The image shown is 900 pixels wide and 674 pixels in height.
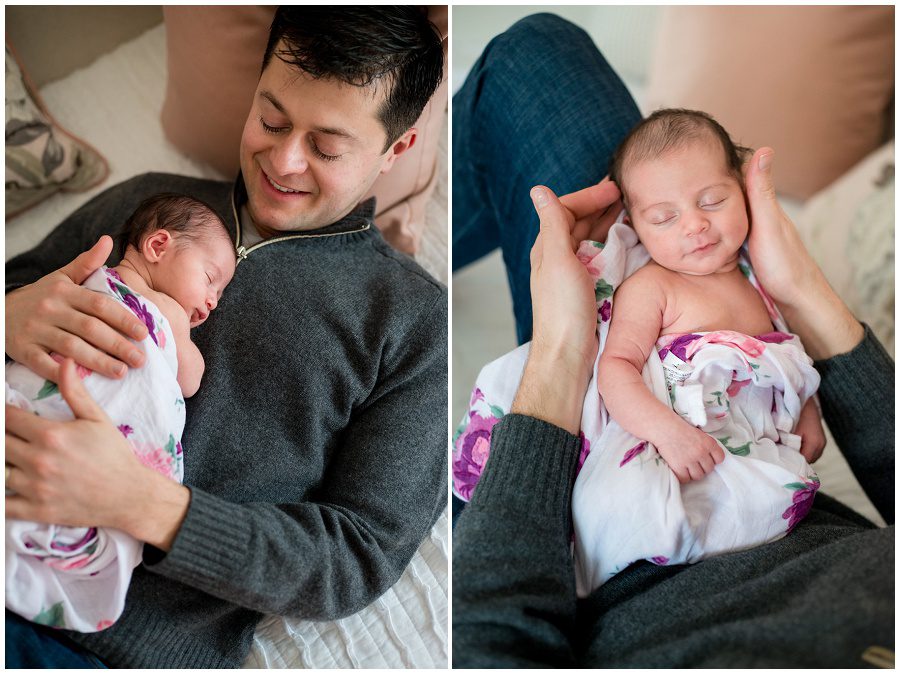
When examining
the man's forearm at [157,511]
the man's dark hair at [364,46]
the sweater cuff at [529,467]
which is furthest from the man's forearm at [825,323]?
the man's forearm at [157,511]

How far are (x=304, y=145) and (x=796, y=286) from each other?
669mm

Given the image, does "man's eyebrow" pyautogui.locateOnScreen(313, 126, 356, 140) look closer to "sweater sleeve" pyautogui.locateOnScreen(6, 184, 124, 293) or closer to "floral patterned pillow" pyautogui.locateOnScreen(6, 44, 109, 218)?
"sweater sleeve" pyautogui.locateOnScreen(6, 184, 124, 293)

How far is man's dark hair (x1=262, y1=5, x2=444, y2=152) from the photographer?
79 centimetres

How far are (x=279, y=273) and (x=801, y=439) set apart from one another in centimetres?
71

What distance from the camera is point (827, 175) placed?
4.55 ft

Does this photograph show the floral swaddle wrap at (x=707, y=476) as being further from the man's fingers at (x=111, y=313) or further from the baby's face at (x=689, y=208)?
the man's fingers at (x=111, y=313)

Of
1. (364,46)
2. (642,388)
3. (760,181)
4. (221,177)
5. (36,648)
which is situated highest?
(364,46)

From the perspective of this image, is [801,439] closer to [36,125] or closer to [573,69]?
[573,69]

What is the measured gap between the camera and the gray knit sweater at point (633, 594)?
2.18ft

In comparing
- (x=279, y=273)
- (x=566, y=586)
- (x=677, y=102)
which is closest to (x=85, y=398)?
(x=279, y=273)

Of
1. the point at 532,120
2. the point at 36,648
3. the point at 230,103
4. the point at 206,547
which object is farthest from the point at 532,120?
the point at 36,648

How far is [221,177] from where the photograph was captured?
3.76 ft

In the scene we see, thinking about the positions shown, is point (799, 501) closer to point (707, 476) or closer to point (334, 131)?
point (707, 476)

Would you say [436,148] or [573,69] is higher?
[573,69]
